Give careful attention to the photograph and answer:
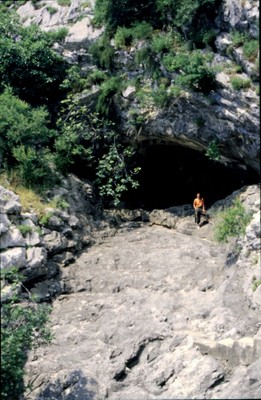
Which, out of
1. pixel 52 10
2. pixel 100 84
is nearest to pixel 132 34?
pixel 100 84

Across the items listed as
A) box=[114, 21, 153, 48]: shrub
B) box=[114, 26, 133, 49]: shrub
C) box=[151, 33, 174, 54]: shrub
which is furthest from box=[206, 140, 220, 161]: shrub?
box=[114, 26, 133, 49]: shrub

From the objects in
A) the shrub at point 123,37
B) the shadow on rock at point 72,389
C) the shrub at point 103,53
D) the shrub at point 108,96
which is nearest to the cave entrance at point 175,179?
the shrub at point 108,96

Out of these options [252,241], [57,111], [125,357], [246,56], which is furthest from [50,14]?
[125,357]

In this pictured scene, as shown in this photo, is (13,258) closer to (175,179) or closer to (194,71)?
(194,71)

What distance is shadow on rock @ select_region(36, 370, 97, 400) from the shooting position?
47.7 feet

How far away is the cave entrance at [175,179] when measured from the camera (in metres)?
22.0

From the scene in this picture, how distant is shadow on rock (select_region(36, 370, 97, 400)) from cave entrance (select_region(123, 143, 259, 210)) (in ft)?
26.8

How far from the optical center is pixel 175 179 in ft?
77.0

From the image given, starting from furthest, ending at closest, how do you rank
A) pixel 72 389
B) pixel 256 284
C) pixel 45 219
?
pixel 45 219 < pixel 256 284 < pixel 72 389

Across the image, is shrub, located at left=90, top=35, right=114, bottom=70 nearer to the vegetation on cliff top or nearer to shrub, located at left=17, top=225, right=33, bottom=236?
the vegetation on cliff top

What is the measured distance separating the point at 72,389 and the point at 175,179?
1052 centimetres

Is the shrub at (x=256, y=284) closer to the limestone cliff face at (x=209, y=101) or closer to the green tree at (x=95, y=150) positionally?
the limestone cliff face at (x=209, y=101)

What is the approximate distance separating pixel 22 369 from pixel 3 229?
145 inches

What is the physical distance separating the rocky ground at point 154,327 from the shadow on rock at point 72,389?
0.07 feet
